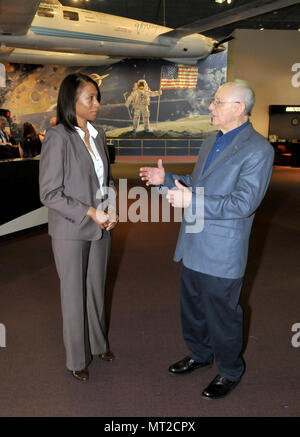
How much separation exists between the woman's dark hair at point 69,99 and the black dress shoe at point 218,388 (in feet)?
4.94

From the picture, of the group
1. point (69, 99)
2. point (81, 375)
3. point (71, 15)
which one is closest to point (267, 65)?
point (71, 15)

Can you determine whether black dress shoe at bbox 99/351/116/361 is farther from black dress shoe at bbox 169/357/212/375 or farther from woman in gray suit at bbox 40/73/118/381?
black dress shoe at bbox 169/357/212/375

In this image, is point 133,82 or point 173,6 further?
point 133,82

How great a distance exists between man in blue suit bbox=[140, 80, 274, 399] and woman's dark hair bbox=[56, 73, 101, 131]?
45 centimetres

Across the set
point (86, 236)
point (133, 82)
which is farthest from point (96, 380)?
point (133, 82)

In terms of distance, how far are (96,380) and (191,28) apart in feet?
43.6

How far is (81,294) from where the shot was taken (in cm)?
204

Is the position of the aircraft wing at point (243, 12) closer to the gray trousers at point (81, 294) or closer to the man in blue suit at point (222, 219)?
the man in blue suit at point (222, 219)

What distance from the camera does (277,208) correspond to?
7566 mm

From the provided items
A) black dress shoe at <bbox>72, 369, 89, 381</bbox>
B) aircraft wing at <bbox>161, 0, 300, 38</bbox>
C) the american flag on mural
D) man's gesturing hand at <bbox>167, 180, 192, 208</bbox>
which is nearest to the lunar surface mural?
the american flag on mural

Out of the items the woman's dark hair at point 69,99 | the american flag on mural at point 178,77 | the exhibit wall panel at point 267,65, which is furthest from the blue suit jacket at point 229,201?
the american flag on mural at point 178,77

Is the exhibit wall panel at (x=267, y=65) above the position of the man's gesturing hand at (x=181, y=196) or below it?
above

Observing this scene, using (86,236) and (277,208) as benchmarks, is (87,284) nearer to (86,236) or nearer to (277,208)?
(86,236)

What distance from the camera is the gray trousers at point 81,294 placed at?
1.96 metres
